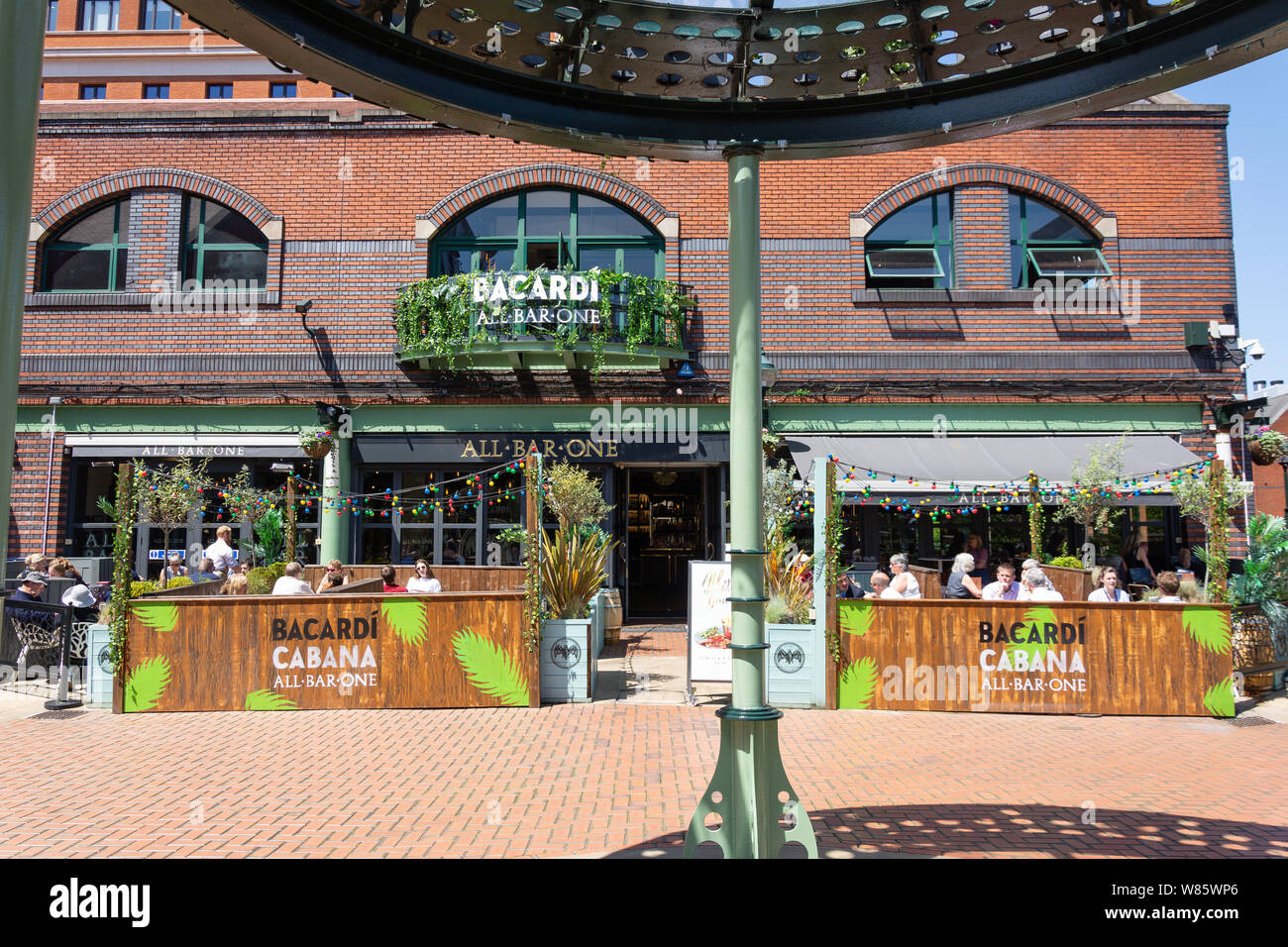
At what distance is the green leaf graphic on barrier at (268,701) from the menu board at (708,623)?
4234mm

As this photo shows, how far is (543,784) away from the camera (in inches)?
249

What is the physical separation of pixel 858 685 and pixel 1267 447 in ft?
32.9

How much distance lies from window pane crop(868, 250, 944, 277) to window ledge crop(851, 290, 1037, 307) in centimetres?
52

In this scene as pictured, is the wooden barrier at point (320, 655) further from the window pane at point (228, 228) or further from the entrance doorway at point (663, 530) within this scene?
the window pane at point (228, 228)

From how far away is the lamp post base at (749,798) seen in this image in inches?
145

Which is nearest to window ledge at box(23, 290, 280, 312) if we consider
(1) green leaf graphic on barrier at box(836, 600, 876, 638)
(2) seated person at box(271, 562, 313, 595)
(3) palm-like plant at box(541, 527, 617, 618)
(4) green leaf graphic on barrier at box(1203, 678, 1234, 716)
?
(2) seated person at box(271, 562, 313, 595)

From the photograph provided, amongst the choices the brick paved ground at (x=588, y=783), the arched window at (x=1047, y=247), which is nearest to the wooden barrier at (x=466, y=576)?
the brick paved ground at (x=588, y=783)

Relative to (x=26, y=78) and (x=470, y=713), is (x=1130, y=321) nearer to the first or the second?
(x=470, y=713)

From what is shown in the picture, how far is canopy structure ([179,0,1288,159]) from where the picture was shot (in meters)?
3.57

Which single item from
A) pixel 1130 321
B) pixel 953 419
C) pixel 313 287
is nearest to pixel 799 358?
pixel 953 419

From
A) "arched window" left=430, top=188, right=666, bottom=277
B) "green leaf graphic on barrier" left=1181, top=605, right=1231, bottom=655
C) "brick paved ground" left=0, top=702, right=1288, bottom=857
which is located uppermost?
"arched window" left=430, top=188, right=666, bottom=277

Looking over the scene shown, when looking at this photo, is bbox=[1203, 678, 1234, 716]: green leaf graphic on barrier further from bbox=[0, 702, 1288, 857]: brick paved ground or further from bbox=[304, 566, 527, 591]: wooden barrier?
bbox=[304, 566, 527, 591]: wooden barrier

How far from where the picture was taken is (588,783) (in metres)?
6.38

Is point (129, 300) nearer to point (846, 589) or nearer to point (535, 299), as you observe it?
point (535, 299)
